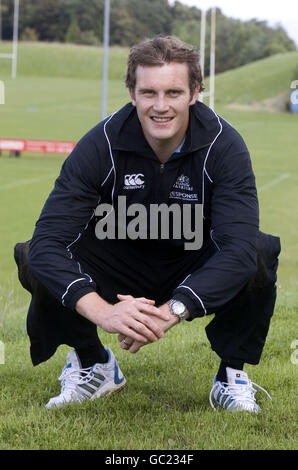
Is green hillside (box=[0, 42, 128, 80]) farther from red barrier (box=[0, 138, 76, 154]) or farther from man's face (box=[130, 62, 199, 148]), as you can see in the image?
man's face (box=[130, 62, 199, 148])

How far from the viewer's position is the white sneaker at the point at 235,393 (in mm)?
3549

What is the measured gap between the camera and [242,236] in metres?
3.37

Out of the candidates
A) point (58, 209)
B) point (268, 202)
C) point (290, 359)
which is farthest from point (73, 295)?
point (268, 202)

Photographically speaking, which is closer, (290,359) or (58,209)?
(58,209)

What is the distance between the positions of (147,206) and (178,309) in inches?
26.7

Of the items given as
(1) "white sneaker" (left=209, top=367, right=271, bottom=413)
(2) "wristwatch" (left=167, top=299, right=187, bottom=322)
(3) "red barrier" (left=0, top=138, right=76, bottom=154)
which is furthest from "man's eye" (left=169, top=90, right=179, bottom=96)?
(3) "red barrier" (left=0, top=138, right=76, bottom=154)

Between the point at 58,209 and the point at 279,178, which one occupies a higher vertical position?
the point at 58,209

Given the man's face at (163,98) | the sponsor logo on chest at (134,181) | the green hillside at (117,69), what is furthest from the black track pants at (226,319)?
the green hillside at (117,69)

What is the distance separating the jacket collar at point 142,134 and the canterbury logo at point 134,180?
0.11 metres

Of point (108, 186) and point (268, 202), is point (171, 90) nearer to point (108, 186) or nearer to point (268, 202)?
point (108, 186)

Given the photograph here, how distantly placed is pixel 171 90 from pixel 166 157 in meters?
0.35

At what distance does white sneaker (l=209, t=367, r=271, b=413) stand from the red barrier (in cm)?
2395

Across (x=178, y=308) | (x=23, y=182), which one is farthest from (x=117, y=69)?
(x=178, y=308)

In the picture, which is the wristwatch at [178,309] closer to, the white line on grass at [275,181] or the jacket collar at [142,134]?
the jacket collar at [142,134]
